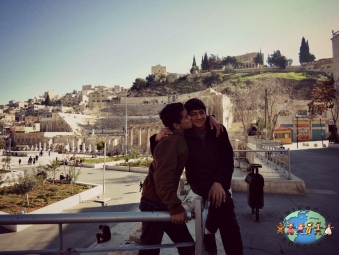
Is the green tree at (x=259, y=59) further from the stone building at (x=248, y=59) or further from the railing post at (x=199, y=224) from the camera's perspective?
the railing post at (x=199, y=224)

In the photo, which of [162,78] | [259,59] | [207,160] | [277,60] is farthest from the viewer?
[259,59]

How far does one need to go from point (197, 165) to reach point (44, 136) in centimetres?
6077

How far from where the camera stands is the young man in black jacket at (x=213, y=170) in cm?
238

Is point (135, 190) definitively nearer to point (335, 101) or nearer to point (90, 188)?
point (90, 188)

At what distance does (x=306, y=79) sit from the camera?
228ft

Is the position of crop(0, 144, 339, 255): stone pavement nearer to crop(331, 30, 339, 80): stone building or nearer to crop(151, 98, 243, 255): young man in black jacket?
crop(151, 98, 243, 255): young man in black jacket

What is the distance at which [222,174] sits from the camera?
8.00 feet

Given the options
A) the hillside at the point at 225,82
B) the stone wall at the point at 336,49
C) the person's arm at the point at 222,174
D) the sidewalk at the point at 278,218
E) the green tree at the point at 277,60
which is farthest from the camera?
the green tree at the point at 277,60

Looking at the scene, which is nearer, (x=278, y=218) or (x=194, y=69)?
(x=278, y=218)

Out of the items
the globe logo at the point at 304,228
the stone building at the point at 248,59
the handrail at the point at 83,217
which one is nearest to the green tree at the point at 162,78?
the stone building at the point at 248,59

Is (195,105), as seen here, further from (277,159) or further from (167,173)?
(277,159)

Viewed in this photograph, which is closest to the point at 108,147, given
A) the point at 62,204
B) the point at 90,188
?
the point at 90,188

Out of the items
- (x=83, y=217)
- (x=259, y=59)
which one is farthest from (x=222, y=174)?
(x=259, y=59)

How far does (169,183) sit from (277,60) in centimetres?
9893
